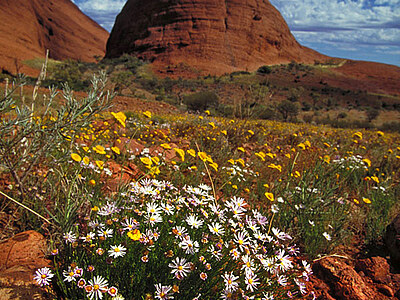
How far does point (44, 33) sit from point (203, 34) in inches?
1374

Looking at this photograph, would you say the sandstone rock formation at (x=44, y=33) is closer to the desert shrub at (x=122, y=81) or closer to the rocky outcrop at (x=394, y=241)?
the desert shrub at (x=122, y=81)

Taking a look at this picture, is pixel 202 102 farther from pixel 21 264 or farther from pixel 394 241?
pixel 21 264

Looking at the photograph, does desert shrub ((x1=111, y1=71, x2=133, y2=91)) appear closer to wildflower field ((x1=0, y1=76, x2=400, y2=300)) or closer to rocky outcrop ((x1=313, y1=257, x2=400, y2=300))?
wildflower field ((x1=0, y1=76, x2=400, y2=300))

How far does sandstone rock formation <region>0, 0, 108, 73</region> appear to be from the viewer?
40.3 metres

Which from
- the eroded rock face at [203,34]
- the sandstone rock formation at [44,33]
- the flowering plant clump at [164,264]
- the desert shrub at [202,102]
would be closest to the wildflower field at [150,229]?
the flowering plant clump at [164,264]

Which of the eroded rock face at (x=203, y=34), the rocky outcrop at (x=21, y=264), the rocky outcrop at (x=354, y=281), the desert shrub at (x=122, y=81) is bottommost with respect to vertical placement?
the desert shrub at (x=122, y=81)

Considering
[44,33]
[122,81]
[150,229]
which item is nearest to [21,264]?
[150,229]

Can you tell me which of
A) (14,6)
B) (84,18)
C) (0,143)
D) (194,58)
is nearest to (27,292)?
(0,143)

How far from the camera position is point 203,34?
45375mm

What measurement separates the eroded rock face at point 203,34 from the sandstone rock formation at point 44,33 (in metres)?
12.6

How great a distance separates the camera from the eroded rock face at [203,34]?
43688 millimetres

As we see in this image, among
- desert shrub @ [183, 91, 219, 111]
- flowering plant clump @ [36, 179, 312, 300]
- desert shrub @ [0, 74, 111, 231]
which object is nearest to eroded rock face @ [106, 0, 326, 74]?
desert shrub @ [183, 91, 219, 111]

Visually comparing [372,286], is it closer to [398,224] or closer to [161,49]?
[398,224]

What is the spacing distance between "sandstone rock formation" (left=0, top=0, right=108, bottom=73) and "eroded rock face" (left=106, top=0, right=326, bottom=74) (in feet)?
41.4
